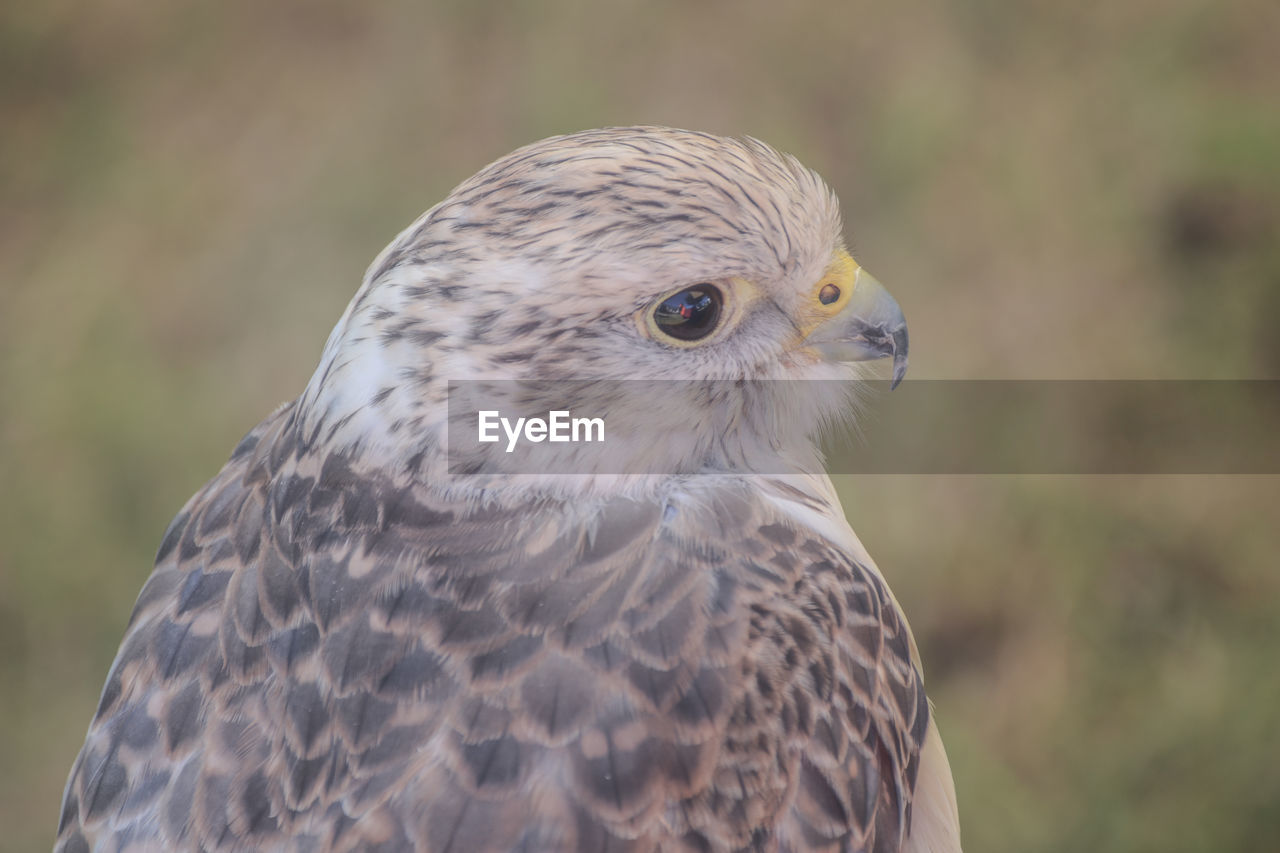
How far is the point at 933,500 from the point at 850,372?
1822 millimetres

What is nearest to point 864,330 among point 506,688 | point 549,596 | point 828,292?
point 828,292

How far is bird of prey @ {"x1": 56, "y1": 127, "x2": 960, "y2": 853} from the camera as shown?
1962 mm

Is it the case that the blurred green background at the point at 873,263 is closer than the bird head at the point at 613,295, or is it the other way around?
the bird head at the point at 613,295

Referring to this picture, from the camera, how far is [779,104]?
4742 mm

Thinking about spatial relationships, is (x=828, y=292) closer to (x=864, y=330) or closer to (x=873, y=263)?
(x=864, y=330)

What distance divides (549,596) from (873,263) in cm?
283

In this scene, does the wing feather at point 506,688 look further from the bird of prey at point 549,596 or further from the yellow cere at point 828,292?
the yellow cere at point 828,292

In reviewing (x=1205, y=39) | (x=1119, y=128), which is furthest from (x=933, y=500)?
(x=1205, y=39)

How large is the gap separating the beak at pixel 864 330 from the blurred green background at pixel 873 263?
5.90 ft

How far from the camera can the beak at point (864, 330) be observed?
2365 millimetres

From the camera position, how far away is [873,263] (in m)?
4.54

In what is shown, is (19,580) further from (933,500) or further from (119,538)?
(933,500)

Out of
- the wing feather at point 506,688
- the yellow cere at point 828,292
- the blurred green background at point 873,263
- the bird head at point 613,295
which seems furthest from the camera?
the blurred green background at point 873,263

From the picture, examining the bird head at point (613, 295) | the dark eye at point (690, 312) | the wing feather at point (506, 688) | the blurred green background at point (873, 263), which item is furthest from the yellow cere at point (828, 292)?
the blurred green background at point (873, 263)
